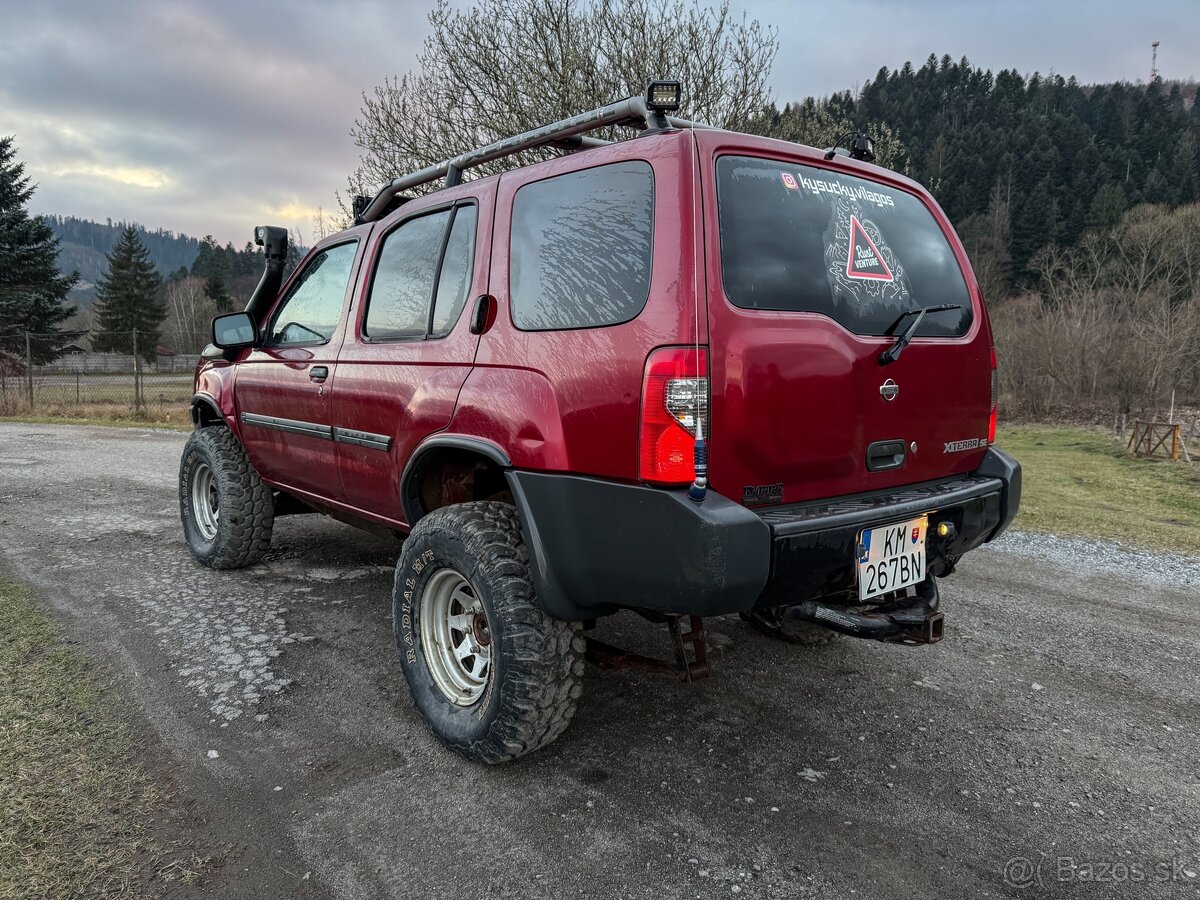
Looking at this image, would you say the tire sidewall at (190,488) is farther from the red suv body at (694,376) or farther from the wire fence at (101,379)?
the wire fence at (101,379)

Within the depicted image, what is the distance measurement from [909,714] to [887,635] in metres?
0.71

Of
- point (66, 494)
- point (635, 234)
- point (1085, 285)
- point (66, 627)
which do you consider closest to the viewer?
point (635, 234)

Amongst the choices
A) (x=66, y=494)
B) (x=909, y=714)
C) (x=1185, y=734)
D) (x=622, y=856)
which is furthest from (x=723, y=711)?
(x=66, y=494)

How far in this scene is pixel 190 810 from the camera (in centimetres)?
231

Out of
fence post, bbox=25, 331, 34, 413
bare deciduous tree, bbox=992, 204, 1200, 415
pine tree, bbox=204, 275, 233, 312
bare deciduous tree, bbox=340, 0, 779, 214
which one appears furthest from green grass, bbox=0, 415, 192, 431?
pine tree, bbox=204, 275, 233, 312

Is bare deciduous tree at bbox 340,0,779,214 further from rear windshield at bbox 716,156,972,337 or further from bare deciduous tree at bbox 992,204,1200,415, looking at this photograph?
bare deciduous tree at bbox 992,204,1200,415

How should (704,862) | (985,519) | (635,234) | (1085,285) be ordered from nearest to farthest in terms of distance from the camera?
(704,862) → (635,234) → (985,519) → (1085,285)

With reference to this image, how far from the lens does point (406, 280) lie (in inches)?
126

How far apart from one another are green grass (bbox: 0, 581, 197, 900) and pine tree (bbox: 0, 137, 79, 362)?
104ft

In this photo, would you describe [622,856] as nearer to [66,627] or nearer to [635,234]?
[635,234]

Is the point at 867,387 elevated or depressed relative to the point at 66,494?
elevated

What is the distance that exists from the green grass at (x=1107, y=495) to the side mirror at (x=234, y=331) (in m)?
6.09

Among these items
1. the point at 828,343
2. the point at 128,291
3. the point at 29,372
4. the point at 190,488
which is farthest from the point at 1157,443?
the point at 128,291

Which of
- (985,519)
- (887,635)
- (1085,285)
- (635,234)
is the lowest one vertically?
(887,635)
